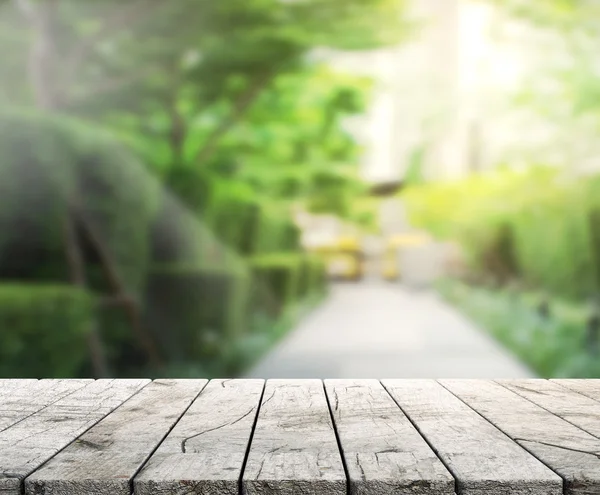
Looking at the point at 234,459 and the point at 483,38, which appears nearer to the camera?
the point at 234,459

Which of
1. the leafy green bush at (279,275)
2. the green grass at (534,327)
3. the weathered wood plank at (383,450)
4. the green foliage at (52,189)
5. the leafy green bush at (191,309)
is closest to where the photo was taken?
the weathered wood plank at (383,450)

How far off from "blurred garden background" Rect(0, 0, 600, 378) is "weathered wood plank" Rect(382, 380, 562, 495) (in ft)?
14.9

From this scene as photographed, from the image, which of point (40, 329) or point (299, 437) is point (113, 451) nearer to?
point (299, 437)

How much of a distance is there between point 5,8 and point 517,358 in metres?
5.71

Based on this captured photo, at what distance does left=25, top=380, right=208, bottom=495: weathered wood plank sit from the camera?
1104 mm

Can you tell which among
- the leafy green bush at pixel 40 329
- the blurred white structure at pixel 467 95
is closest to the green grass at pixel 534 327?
the blurred white structure at pixel 467 95

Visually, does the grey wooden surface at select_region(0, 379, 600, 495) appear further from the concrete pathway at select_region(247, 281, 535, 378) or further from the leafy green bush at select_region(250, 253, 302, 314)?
the leafy green bush at select_region(250, 253, 302, 314)

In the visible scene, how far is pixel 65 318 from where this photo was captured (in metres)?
4.40

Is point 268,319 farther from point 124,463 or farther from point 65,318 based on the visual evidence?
point 124,463

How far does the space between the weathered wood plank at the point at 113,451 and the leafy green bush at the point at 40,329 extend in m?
2.66

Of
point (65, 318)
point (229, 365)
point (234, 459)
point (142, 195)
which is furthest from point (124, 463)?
point (229, 365)

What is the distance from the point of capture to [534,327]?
7039mm

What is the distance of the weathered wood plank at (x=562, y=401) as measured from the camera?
1517 mm

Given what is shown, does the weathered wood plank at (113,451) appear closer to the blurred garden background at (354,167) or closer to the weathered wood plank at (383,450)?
the weathered wood plank at (383,450)
